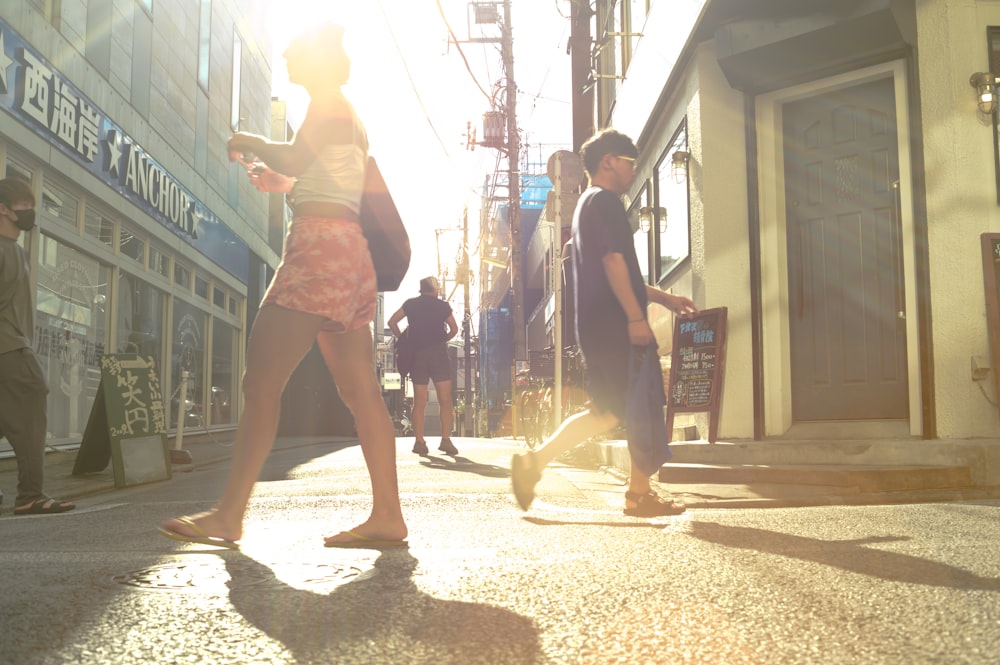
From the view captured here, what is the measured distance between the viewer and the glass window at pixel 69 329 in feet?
30.2

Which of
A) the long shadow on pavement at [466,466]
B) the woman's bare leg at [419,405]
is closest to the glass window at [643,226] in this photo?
the woman's bare leg at [419,405]

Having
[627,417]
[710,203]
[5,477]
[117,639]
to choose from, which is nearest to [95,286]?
[5,477]

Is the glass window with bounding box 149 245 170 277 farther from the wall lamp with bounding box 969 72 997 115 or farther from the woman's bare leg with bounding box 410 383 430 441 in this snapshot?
the wall lamp with bounding box 969 72 997 115

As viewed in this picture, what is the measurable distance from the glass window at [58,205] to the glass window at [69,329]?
24cm

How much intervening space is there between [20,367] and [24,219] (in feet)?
2.45

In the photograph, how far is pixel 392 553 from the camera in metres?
3.10

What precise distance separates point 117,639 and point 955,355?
6.29 meters

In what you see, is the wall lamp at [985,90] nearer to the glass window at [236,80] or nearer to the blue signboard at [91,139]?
the blue signboard at [91,139]

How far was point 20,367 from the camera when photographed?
471 cm

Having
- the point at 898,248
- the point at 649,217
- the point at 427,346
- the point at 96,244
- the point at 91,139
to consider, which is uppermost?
the point at 91,139

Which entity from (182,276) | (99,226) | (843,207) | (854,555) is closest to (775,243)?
(843,207)

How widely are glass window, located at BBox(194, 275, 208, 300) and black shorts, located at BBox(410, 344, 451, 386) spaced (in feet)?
22.8

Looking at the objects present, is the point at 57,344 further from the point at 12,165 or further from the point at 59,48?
the point at 59,48

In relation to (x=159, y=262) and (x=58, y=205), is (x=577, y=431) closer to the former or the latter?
(x=58, y=205)
